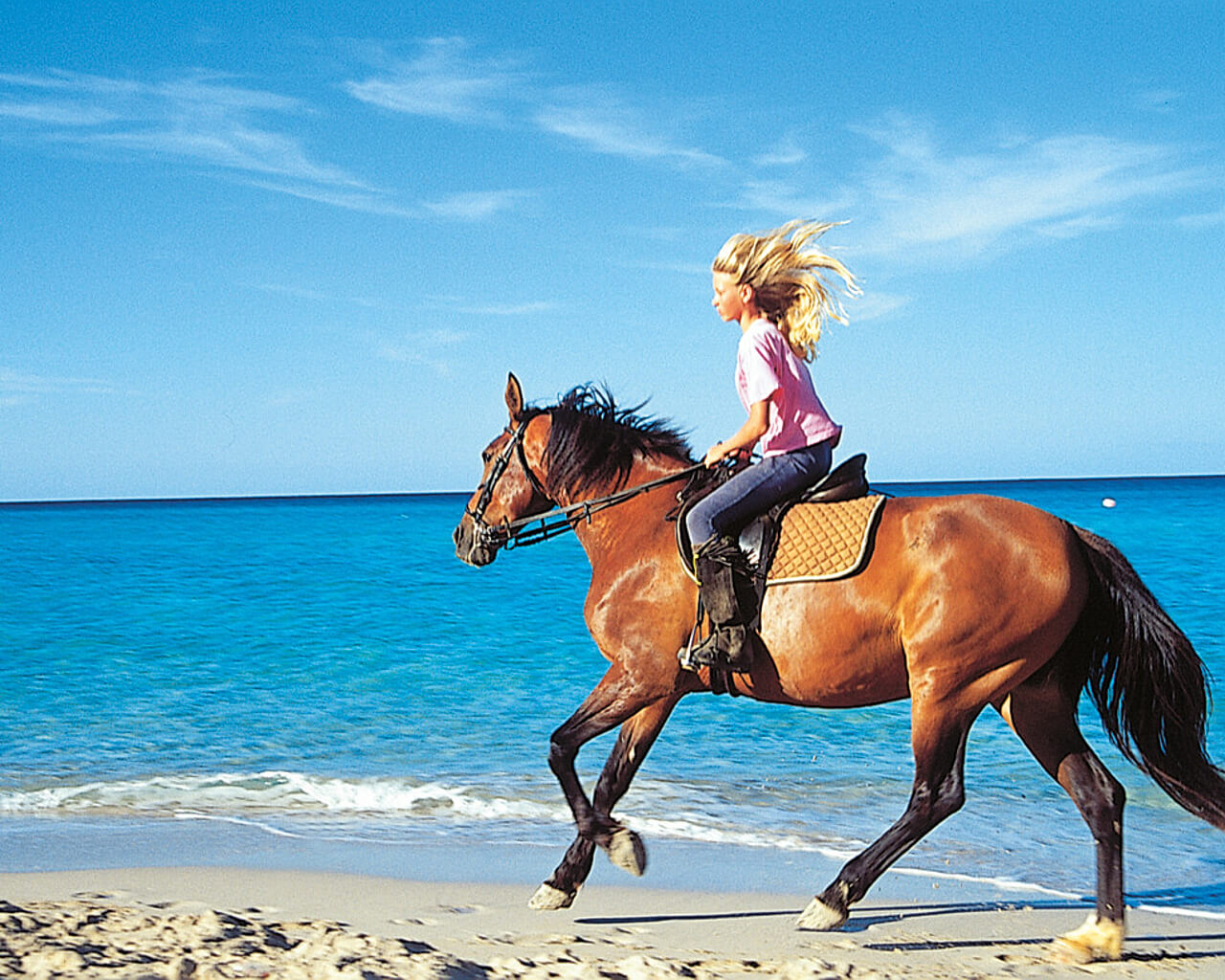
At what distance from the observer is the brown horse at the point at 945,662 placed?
16.2 feet

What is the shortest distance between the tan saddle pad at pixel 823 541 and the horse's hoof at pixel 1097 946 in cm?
171

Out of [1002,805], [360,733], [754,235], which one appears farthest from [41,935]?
[360,733]

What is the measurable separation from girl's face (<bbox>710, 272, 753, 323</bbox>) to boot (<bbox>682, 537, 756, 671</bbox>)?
39.1 inches

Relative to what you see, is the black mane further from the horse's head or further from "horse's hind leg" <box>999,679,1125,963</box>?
"horse's hind leg" <box>999,679,1125,963</box>

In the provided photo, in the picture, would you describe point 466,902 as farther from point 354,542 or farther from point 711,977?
point 354,542

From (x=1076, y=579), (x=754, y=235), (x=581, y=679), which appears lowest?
(x=581, y=679)

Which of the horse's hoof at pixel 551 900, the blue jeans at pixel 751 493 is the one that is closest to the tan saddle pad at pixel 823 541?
the blue jeans at pixel 751 493

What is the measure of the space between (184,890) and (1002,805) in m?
5.00

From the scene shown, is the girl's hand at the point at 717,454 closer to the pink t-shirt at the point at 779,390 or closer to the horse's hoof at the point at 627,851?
the pink t-shirt at the point at 779,390

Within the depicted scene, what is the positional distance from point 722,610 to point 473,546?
4.66 feet

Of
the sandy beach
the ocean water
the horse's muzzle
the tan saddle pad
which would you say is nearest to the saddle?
the tan saddle pad

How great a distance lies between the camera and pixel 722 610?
514cm

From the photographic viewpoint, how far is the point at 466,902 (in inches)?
222

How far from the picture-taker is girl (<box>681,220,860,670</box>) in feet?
16.9
